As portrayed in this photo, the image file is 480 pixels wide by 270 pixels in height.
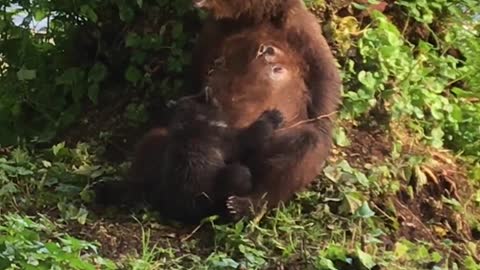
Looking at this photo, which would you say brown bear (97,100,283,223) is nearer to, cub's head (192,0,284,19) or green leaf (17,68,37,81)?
cub's head (192,0,284,19)

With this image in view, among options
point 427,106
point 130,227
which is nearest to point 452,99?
point 427,106

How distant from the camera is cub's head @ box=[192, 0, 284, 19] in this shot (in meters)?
5.23

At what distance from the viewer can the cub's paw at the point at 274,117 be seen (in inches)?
201

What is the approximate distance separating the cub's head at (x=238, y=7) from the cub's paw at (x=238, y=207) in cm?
85

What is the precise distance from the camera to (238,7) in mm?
5262

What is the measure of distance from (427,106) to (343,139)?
20.8 inches

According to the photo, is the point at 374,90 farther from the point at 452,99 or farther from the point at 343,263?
the point at 343,263

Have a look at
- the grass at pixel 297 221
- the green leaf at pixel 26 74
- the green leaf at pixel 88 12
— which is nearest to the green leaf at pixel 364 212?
the grass at pixel 297 221

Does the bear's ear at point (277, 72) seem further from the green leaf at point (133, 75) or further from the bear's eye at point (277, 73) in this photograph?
the green leaf at point (133, 75)

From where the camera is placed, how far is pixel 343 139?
5488 millimetres

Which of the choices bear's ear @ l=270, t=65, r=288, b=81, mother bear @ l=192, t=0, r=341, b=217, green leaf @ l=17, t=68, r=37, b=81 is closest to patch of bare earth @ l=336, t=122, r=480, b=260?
mother bear @ l=192, t=0, r=341, b=217

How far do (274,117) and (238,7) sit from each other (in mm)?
515

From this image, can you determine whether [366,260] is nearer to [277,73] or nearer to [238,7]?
[277,73]

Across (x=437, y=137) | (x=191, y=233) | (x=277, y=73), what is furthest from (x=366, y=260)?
(x=437, y=137)
